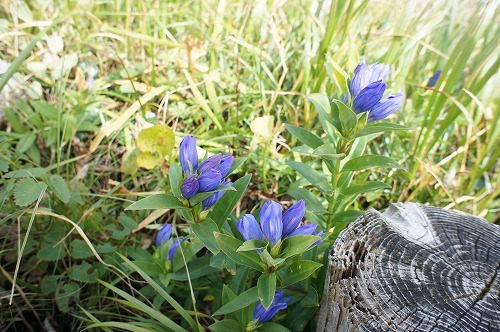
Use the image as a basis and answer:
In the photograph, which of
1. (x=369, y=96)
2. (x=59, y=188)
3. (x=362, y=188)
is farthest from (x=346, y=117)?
(x=59, y=188)

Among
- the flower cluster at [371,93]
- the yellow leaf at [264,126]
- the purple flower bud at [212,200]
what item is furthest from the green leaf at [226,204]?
the yellow leaf at [264,126]

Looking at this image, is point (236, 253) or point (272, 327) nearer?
point (236, 253)

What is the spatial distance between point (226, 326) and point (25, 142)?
Result: 1.18 metres

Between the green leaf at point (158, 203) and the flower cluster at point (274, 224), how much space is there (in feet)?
0.58

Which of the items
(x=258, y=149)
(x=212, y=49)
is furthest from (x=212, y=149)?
(x=212, y=49)

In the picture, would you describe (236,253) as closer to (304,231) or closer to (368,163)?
(304,231)

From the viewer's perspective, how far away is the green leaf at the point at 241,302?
1.26 m

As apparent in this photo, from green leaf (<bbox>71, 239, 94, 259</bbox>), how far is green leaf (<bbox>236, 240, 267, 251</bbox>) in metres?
0.76

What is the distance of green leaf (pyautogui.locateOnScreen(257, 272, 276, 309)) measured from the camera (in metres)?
1.18

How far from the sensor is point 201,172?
1.25 metres

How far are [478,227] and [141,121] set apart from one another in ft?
4.60

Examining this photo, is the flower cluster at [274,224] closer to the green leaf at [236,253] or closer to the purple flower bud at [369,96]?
the green leaf at [236,253]

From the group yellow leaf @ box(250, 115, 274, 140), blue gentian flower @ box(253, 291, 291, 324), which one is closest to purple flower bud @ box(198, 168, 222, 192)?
blue gentian flower @ box(253, 291, 291, 324)

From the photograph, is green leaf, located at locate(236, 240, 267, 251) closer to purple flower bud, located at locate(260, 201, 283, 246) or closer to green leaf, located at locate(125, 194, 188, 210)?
purple flower bud, located at locate(260, 201, 283, 246)
